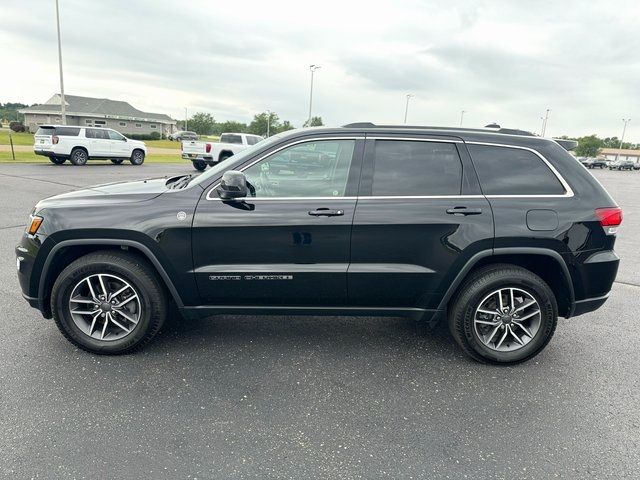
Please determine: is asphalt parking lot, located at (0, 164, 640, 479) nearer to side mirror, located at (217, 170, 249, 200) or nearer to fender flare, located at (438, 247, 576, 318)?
fender flare, located at (438, 247, 576, 318)

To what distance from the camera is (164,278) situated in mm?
3246

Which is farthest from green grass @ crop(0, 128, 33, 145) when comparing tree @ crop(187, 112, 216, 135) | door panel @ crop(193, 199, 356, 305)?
tree @ crop(187, 112, 216, 135)

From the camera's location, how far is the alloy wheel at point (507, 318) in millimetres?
3371

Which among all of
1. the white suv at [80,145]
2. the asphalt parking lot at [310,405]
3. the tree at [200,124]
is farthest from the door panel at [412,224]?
the tree at [200,124]

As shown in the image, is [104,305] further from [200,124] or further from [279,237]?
[200,124]

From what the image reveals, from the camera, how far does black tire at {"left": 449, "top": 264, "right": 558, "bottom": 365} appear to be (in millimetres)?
3312

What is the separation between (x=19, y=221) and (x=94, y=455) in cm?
709

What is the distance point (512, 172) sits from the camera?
11.0 feet

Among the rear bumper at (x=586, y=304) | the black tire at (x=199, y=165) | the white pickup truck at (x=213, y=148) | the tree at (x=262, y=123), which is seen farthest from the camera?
the tree at (x=262, y=123)

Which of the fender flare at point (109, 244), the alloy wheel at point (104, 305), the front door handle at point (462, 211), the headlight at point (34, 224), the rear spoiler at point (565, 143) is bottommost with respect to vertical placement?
the alloy wheel at point (104, 305)

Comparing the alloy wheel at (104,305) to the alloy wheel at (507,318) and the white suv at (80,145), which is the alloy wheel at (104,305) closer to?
the alloy wheel at (507,318)

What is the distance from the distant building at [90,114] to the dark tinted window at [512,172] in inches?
2705

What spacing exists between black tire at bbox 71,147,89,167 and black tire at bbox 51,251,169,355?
1927cm

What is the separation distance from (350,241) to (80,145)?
20470 mm
